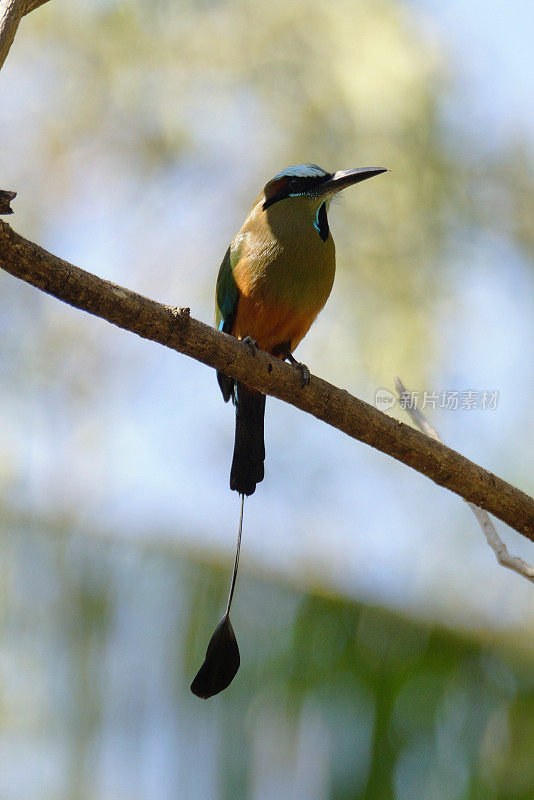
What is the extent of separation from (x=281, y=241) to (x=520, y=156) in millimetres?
3614

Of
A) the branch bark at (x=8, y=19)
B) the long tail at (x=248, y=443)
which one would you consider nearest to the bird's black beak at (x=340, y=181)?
the long tail at (x=248, y=443)

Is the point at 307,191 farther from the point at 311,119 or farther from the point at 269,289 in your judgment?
the point at 311,119

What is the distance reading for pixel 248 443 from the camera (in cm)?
277

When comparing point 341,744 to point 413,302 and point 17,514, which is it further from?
point 413,302

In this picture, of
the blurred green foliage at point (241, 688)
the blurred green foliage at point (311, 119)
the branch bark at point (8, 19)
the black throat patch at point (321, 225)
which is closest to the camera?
the branch bark at point (8, 19)

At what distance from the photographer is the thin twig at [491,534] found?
2.21m

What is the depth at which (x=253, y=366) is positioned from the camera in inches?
85.7

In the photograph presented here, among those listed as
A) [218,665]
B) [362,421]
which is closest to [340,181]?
[362,421]

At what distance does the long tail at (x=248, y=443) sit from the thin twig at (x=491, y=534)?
47cm

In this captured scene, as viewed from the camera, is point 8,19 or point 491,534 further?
point 491,534

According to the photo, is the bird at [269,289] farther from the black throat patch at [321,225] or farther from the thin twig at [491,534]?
the thin twig at [491,534]

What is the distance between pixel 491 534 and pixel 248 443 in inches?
31.6

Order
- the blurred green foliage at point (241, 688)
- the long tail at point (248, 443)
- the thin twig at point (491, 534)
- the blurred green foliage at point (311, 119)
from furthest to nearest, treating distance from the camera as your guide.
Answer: the blurred green foliage at point (311, 119) → the blurred green foliage at point (241, 688) → the long tail at point (248, 443) → the thin twig at point (491, 534)

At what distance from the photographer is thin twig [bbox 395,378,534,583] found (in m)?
2.21
